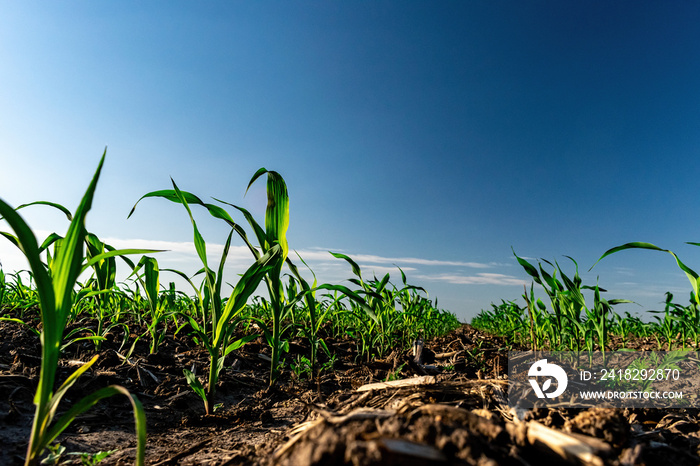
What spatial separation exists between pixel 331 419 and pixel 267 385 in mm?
1795

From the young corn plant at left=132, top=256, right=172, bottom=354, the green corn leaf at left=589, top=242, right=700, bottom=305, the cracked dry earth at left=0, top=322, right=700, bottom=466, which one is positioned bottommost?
the cracked dry earth at left=0, top=322, right=700, bottom=466

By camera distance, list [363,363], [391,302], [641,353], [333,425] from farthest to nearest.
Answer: [391,302] → [363,363] → [641,353] → [333,425]

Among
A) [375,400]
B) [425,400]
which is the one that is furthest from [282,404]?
[425,400]

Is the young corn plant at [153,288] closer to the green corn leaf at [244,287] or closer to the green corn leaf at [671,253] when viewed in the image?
the green corn leaf at [244,287]

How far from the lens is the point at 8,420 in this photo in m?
1.72

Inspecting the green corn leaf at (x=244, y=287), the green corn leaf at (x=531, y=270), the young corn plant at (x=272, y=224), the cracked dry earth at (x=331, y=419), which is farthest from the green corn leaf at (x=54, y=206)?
the green corn leaf at (x=531, y=270)

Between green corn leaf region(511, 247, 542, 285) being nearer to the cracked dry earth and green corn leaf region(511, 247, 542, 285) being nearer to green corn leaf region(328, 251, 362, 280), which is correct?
the cracked dry earth

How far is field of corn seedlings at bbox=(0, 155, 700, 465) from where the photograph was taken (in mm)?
918

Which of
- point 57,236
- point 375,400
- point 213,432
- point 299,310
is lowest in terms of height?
point 213,432

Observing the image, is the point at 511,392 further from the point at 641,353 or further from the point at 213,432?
the point at 641,353

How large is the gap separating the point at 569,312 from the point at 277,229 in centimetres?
198

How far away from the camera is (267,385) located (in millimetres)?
2611

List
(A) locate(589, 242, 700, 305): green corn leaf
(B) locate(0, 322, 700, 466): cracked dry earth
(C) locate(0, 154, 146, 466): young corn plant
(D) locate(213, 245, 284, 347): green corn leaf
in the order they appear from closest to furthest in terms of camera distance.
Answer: (B) locate(0, 322, 700, 466): cracked dry earth, (C) locate(0, 154, 146, 466): young corn plant, (D) locate(213, 245, 284, 347): green corn leaf, (A) locate(589, 242, 700, 305): green corn leaf

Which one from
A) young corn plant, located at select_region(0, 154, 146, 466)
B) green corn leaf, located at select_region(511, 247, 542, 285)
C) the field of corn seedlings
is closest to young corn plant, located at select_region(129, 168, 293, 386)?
the field of corn seedlings
